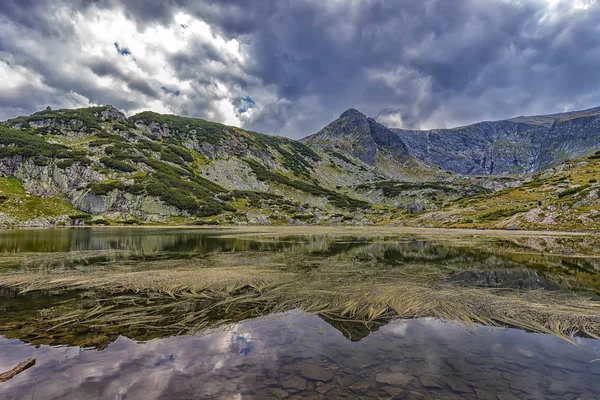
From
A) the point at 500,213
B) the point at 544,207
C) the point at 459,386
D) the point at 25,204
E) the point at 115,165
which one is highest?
the point at 115,165

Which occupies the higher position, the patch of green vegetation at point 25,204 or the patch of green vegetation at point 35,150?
the patch of green vegetation at point 35,150

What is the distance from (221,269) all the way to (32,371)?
17.7 meters

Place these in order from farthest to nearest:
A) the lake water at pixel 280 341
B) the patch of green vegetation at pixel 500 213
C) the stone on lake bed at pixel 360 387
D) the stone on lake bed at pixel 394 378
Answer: the patch of green vegetation at pixel 500 213, the stone on lake bed at pixel 394 378, the lake water at pixel 280 341, the stone on lake bed at pixel 360 387

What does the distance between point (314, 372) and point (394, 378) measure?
2.28m

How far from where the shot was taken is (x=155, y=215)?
149 metres

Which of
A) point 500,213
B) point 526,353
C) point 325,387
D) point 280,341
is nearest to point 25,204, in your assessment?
point 280,341

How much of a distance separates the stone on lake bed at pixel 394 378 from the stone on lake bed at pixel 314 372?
1367 millimetres

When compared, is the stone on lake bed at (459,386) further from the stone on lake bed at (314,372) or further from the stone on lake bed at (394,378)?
the stone on lake bed at (314,372)

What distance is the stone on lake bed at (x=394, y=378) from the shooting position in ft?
27.1

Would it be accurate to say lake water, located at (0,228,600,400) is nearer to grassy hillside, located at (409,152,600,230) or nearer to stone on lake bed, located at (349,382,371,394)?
stone on lake bed, located at (349,382,371,394)

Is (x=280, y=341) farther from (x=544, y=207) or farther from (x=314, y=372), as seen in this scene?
(x=544, y=207)

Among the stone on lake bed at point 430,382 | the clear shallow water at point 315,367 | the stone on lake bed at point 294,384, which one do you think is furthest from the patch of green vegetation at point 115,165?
the stone on lake bed at point 430,382

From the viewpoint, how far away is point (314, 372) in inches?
351

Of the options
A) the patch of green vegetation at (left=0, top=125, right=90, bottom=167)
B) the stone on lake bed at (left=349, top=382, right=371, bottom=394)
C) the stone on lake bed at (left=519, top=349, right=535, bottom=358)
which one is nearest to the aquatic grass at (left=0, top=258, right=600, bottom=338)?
the stone on lake bed at (left=519, top=349, right=535, bottom=358)
